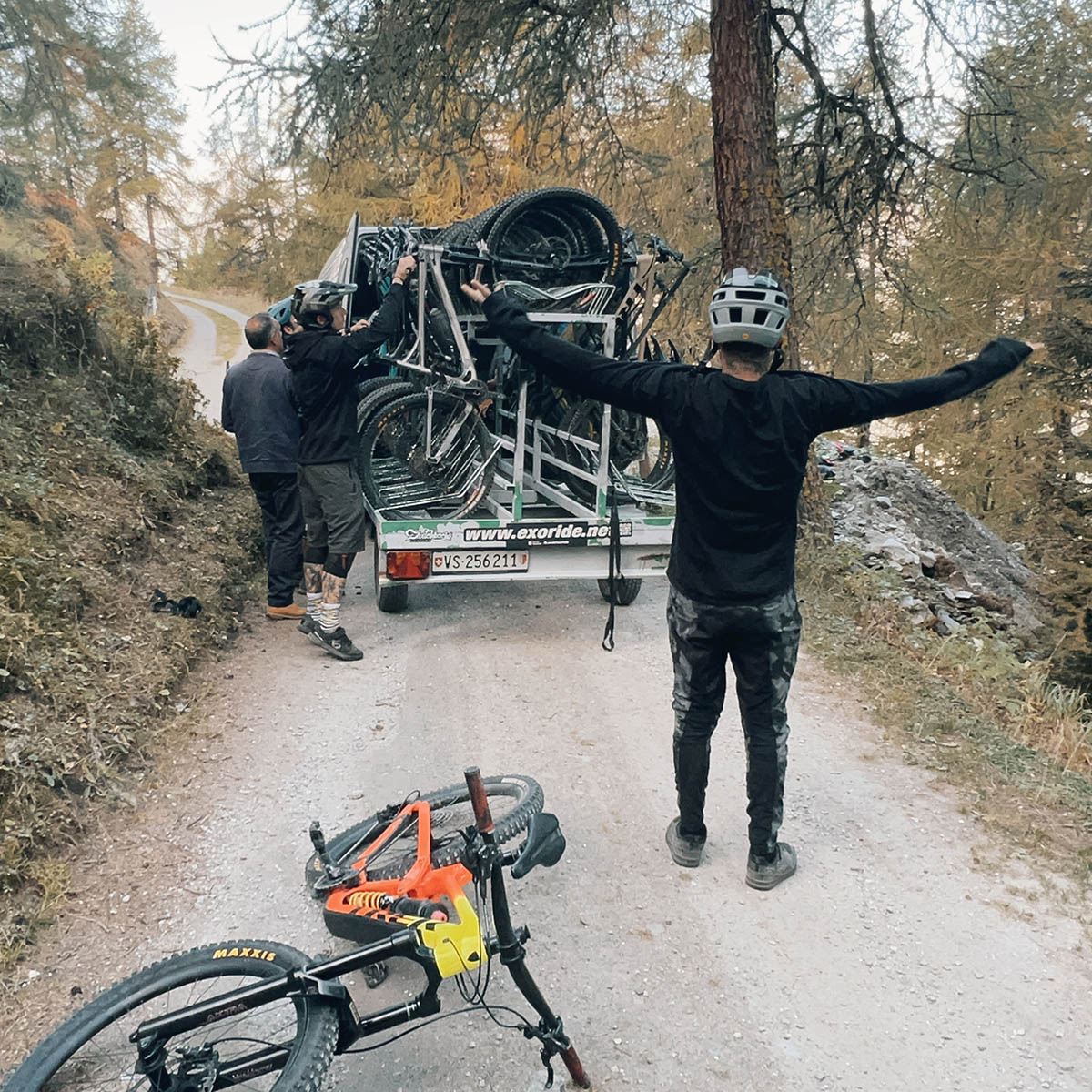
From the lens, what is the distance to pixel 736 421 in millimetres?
3115

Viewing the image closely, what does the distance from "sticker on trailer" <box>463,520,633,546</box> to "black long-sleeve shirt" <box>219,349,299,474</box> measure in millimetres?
1466

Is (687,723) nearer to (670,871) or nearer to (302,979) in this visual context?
(670,871)

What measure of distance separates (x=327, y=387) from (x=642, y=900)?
399cm

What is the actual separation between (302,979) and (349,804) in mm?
1842

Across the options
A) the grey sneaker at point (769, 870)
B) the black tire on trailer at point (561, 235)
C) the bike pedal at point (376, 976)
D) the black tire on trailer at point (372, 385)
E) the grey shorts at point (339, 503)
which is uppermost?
the black tire on trailer at point (561, 235)

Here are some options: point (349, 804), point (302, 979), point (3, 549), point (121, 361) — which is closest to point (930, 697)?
point (349, 804)

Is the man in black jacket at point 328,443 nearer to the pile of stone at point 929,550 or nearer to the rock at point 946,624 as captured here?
the pile of stone at point 929,550

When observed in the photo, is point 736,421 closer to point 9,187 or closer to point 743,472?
point 743,472

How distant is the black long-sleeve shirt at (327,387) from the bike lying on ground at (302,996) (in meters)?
3.56

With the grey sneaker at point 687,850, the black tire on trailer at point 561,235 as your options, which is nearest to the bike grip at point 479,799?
the grey sneaker at point 687,850

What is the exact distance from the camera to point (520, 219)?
691cm

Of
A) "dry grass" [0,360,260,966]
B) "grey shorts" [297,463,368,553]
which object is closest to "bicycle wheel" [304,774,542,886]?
"dry grass" [0,360,260,966]

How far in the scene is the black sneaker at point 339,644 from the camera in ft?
19.7

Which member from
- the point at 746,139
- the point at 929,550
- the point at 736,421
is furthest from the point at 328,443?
the point at 929,550
